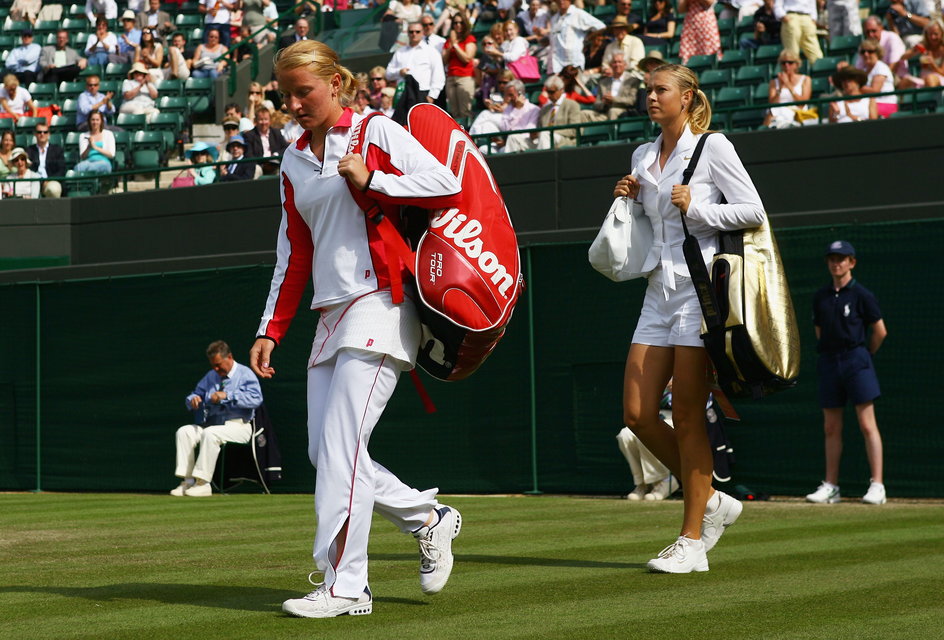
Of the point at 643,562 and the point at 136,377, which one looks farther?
the point at 136,377

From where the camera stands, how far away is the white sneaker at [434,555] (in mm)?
5332

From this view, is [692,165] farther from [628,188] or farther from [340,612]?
[340,612]

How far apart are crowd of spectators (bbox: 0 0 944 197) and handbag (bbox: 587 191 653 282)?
539 centimetres

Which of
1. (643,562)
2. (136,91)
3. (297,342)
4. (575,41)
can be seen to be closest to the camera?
(643,562)

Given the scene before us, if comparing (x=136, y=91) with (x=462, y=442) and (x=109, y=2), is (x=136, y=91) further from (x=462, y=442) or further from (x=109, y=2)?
(x=462, y=442)

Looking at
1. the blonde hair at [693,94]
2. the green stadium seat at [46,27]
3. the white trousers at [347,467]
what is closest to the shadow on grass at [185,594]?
the white trousers at [347,467]

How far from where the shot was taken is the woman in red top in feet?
57.0

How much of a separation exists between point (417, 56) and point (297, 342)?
493 centimetres

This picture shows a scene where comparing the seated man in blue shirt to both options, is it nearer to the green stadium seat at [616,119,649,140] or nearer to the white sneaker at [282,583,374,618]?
the green stadium seat at [616,119,649,140]

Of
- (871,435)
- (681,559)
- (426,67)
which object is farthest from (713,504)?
(426,67)

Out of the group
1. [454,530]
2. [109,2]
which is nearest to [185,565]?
[454,530]

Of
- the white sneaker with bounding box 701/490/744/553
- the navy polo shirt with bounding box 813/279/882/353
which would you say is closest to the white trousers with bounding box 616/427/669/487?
the navy polo shirt with bounding box 813/279/882/353

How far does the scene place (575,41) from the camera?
17.0 m

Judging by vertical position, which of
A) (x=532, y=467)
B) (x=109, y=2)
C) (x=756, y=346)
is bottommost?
(x=532, y=467)
